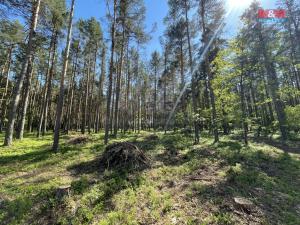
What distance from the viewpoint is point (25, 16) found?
11398mm

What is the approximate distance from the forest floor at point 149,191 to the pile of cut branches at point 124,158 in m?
0.36

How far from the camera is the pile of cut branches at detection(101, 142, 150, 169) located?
7.81 m

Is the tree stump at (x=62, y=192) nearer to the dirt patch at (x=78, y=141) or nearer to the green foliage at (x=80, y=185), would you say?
the green foliage at (x=80, y=185)

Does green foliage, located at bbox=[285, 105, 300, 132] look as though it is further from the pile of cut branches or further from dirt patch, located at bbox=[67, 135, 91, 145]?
dirt patch, located at bbox=[67, 135, 91, 145]

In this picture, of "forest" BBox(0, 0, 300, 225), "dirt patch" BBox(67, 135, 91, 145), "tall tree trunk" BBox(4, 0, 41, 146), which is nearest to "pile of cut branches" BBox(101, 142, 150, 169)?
"forest" BBox(0, 0, 300, 225)

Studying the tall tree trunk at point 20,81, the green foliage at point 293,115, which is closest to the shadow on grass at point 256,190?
the green foliage at point 293,115

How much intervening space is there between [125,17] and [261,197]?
1368cm

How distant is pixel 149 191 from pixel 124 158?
2.18m

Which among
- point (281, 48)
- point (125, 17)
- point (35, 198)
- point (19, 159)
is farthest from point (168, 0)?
point (35, 198)

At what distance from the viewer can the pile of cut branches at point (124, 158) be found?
7.81 meters

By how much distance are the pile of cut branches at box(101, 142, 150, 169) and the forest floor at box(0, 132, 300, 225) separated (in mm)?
361

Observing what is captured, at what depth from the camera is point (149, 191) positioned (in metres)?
6.17

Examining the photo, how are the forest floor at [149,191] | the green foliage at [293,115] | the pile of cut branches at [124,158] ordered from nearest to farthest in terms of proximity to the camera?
the forest floor at [149,191]
the pile of cut branches at [124,158]
the green foliage at [293,115]
